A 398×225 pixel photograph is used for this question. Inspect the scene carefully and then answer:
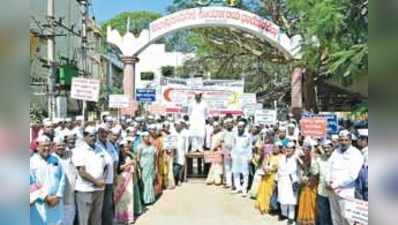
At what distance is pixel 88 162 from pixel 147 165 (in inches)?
137

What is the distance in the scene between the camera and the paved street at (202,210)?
832 centimetres

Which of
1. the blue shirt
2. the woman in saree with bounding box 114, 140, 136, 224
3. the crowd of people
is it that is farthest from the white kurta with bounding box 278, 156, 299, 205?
the blue shirt

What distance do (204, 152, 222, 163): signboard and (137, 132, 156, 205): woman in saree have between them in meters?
2.55

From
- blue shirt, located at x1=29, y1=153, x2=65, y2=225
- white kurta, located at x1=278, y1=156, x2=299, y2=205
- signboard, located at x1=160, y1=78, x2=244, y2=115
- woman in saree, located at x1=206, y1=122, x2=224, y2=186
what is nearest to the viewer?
blue shirt, located at x1=29, y1=153, x2=65, y2=225

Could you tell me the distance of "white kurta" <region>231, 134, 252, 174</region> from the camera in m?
10.8

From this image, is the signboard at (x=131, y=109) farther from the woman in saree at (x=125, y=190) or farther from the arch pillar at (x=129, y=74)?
the woman in saree at (x=125, y=190)

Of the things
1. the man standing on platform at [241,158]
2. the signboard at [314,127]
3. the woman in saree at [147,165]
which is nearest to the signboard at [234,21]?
the man standing on platform at [241,158]

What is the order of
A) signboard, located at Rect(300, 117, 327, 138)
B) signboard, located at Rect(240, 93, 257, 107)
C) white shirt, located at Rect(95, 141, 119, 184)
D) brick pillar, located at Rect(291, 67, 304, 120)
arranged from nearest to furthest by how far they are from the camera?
1. white shirt, located at Rect(95, 141, 119, 184)
2. signboard, located at Rect(300, 117, 327, 138)
3. brick pillar, located at Rect(291, 67, 304, 120)
4. signboard, located at Rect(240, 93, 257, 107)

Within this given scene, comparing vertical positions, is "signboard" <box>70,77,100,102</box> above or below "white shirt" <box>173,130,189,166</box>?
above

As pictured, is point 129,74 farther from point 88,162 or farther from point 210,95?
point 88,162

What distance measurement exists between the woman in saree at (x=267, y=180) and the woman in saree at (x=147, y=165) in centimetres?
180

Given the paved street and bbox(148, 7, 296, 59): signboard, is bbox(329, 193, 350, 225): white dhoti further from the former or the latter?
bbox(148, 7, 296, 59): signboard
